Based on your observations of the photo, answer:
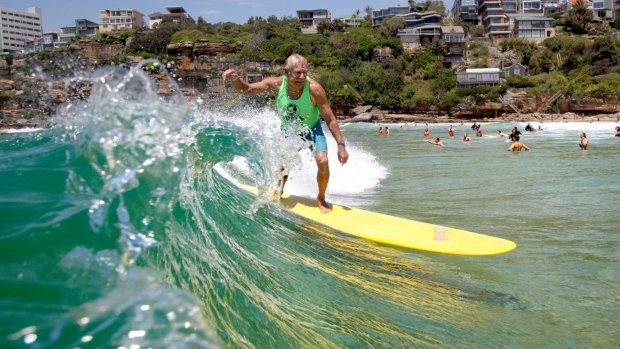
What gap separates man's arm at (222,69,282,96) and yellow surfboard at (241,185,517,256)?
127 cm

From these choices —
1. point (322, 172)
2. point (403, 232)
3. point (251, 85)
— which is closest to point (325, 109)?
point (322, 172)

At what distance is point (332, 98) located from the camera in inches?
2719

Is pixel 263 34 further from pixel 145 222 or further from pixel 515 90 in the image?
pixel 145 222

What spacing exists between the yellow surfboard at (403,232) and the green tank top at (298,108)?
0.93 metres

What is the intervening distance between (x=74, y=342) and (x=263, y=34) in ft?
295

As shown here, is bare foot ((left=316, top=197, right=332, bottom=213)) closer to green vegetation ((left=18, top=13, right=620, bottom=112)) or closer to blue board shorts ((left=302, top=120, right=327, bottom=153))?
blue board shorts ((left=302, top=120, right=327, bottom=153))

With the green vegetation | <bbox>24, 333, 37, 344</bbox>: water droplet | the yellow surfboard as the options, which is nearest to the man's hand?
the yellow surfboard

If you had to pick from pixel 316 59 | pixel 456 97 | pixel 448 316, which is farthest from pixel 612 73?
pixel 448 316

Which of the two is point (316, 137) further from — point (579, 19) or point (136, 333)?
point (579, 19)

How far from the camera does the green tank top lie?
17.7ft

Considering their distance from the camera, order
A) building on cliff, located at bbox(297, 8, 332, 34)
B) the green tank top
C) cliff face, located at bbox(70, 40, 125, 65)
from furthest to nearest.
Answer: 1. building on cliff, located at bbox(297, 8, 332, 34)
2. cliff face, located at bbox(70, 40, 125, 65)
3. the green tank top

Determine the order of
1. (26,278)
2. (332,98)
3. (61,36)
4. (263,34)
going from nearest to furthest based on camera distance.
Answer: (26,278)
(332,98)
(263,34)
(61,36)

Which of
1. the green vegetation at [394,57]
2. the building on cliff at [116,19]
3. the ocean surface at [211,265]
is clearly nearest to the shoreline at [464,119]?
the green vegetation at [394,57]

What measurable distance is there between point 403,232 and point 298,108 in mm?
1732
